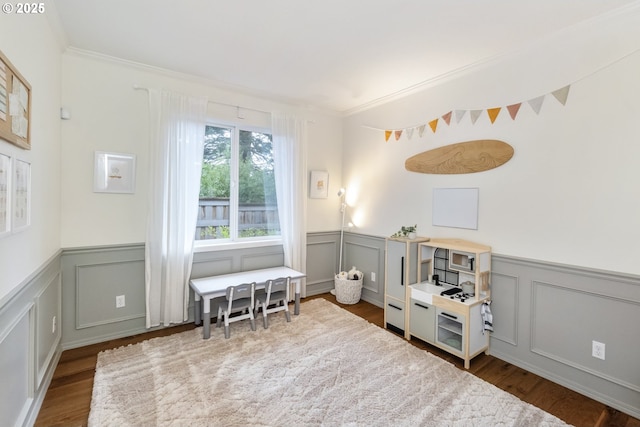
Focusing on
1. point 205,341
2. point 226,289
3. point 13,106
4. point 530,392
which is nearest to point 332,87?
point 226,289

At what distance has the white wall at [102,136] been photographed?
2.61m

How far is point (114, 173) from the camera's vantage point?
9.11 ft

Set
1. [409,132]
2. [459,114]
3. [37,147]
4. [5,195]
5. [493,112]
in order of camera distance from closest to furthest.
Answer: [5,195]
[37,147]
[493,112]
[459,114]
[409,132]

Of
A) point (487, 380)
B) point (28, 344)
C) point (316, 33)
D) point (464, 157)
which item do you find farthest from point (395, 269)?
point (28, 344)

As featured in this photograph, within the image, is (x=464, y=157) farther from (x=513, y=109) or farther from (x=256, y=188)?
(x=256, y=188)

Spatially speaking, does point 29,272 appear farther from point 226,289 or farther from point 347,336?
point 347,336

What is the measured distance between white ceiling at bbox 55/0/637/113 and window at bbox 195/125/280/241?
0.72 meters

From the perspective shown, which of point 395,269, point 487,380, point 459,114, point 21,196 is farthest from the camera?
point 395,269

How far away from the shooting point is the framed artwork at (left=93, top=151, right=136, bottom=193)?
2.71m

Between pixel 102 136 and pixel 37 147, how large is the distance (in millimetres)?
860

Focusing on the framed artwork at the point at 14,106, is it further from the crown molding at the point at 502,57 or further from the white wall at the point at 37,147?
the crown molding at the point at 502,57

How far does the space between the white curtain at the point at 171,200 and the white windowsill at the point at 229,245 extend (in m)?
0.19

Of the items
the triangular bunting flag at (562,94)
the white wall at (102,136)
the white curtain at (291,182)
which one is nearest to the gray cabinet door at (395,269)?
the white curtain at (291,182)

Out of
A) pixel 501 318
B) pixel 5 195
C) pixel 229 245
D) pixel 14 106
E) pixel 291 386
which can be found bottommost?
pixel 291 386
